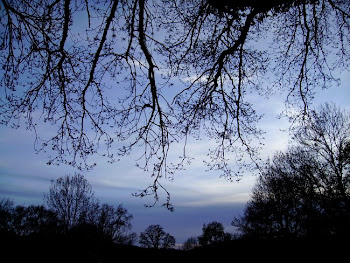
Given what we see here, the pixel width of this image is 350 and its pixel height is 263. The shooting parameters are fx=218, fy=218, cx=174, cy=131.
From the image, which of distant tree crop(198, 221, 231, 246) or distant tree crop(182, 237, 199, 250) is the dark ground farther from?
distant tree crop(182, 237, 199, 250)

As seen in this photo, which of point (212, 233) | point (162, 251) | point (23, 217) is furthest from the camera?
point (212, 233)

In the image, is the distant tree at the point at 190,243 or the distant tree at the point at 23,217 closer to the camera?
the distant tree at the point at 23,217

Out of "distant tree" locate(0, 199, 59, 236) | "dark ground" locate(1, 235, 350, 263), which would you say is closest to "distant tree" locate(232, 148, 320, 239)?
"dark ground" locate(1, 235, 350, 263)

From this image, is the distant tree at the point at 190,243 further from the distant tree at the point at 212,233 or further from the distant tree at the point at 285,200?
the distant tree at the point at 285,200

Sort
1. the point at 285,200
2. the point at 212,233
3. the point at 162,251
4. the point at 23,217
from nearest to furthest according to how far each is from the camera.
Result: the point at 162,251
the point at 285,200
the point at 23,217
the point at 212,233

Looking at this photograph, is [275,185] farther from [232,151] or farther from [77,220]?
[77,220]

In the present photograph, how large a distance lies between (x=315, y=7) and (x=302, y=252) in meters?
6.55

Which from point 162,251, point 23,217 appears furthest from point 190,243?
point 162,251

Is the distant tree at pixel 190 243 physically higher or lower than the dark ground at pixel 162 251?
lower

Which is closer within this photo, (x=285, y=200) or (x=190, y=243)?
(x=285, y=200)

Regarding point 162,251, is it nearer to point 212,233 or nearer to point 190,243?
point 212,233

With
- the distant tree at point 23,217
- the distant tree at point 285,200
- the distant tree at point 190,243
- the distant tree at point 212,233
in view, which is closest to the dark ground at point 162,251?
the distant tree at point 285,200

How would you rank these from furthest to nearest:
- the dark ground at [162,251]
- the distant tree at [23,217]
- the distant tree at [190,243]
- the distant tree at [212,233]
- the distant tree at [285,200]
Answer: the distant tree at [190,243] → the distant tree at [212,233] → the distant tree at [23,217] → the distant tree at [285,200] → the dark ground at [162,251]

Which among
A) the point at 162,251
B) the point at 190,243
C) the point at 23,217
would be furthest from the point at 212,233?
the point at 162,251
